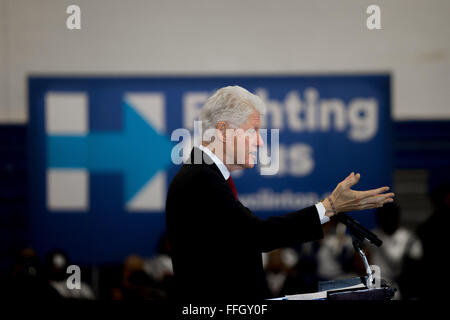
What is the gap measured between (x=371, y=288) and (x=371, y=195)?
23 cm

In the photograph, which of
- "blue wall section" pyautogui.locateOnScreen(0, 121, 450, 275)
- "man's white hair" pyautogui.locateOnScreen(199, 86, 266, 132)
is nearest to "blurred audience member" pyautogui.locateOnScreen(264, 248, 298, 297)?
"blue wall section" pyautogui.locateOnScreen(0, 121, 450, 275)

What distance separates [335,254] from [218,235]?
2.74 meters

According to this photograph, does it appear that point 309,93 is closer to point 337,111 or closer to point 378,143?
point 337,111

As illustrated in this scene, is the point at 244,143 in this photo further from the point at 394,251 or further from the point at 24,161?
the point at 24,161

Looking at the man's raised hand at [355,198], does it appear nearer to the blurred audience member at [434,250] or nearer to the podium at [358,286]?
the podium at [358,286]

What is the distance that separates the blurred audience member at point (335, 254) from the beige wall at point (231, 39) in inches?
55.0

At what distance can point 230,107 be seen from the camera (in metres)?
1.41

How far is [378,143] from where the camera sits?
3912 millimetres

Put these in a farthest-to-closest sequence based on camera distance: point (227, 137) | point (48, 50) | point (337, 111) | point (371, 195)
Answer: point (48, 50) < point (337, 111) < point (227, 137) < point (371, 195)

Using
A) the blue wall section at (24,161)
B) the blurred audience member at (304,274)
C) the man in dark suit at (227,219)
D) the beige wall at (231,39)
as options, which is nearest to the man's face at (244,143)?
the man in dark suit at (227,219)

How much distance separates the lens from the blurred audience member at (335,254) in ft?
12.0

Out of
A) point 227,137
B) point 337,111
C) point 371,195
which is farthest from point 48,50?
point 371,195

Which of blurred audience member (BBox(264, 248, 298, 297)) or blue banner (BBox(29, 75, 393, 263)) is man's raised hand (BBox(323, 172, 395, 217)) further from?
blue banner (BBox(29, 75, 393, 263))
